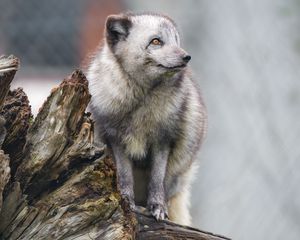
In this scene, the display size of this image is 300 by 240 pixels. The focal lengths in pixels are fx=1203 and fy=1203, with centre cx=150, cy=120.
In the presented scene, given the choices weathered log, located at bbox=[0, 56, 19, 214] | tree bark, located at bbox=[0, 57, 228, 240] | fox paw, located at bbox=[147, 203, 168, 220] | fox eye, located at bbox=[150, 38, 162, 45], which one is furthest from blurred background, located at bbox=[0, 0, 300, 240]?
weathered log, located at bbox=[0, 56, 19, 214]

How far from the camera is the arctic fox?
280 inches

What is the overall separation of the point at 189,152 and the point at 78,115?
1699mm

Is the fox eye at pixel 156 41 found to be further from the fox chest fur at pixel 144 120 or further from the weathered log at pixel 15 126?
the weathered log at pixel 15 126

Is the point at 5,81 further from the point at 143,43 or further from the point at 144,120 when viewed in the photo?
the point at 143,43

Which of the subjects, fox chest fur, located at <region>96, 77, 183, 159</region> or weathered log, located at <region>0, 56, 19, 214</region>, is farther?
fox chest fur, located at <region>96, 77, 183, 159</region>

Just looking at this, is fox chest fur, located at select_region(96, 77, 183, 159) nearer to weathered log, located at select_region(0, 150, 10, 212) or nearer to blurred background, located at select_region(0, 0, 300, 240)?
weathered log, located at select_region(0, 150, 10, 212)

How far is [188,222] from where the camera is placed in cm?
805

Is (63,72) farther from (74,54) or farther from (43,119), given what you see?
(43,119)

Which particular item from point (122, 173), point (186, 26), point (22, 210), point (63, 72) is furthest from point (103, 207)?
point (63, 72)

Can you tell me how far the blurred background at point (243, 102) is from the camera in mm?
10375

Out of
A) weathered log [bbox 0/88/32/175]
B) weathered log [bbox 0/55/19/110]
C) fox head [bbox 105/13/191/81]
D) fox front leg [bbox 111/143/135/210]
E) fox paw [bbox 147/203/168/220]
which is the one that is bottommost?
fox paw [bbox 147/203/168/220]

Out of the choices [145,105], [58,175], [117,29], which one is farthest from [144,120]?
[58,175]

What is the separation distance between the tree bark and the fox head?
1.27 metres

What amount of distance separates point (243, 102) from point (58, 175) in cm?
483
